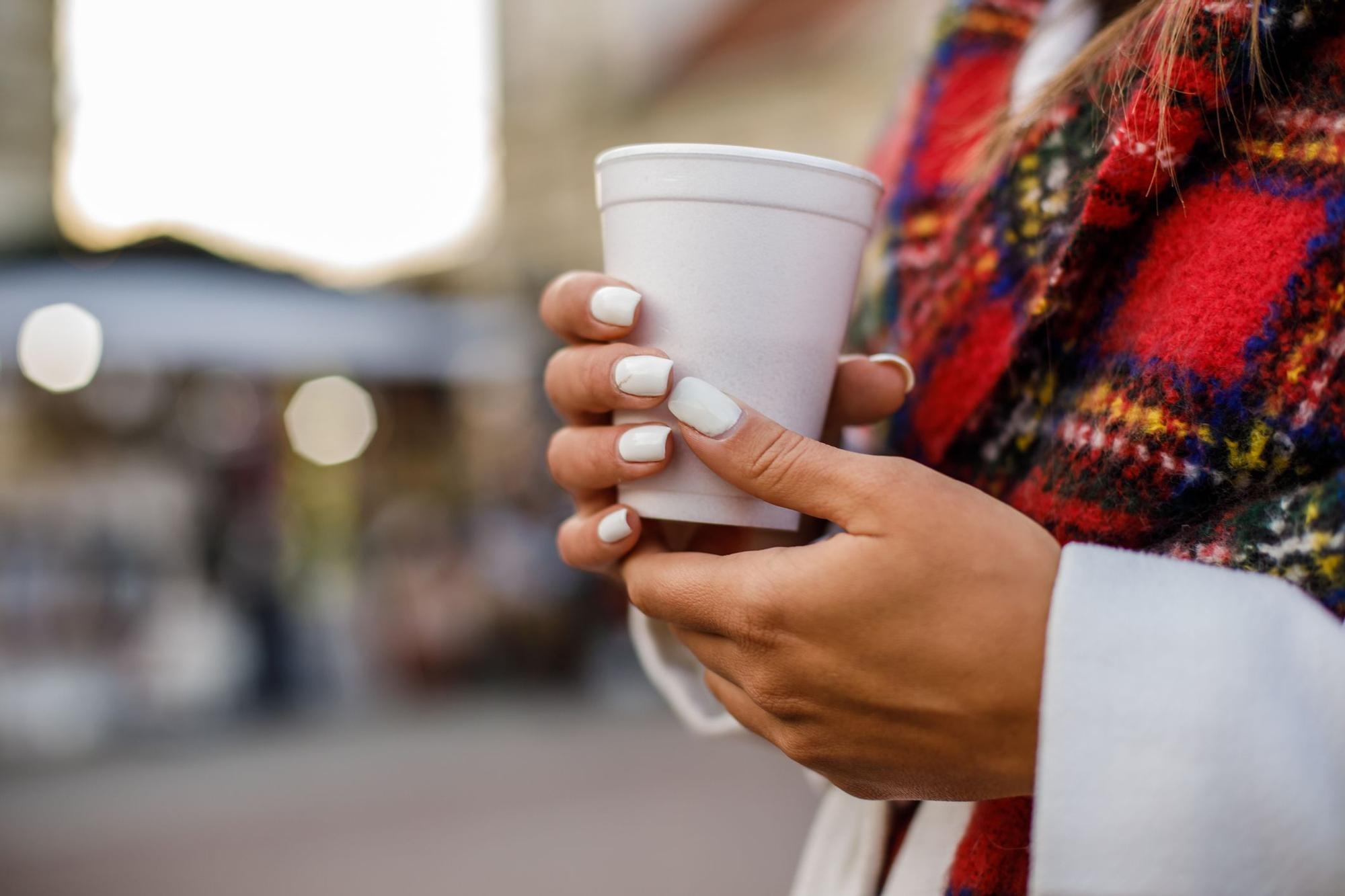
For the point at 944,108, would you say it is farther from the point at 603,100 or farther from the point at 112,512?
the point at 603,100

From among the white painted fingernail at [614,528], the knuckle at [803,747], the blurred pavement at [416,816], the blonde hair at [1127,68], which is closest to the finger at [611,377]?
the white painted fingernail at [614,528]

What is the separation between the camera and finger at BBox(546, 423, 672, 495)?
0.90 meters

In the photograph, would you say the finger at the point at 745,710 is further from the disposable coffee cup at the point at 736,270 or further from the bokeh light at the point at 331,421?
the bokeh light at the point at 331,421

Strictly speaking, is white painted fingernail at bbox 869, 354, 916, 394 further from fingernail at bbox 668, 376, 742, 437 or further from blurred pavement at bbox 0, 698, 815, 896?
blurred pavement at bbox 0, 698, 815, 896

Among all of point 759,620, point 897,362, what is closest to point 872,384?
point 897,362

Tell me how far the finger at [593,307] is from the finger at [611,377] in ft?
0.05

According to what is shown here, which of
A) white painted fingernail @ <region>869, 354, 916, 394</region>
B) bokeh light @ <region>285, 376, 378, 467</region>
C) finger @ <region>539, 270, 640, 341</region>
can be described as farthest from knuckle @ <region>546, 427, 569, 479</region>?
bokeh light @ <region>285, 376, 378, 467</region>

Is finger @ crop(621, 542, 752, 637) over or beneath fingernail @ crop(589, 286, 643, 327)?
beneath

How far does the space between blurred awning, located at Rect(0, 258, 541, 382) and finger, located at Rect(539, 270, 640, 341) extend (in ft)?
18.8

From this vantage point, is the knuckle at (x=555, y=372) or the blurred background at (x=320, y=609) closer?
the knuckle at (x=555, y=372)

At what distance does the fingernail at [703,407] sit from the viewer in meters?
0.84

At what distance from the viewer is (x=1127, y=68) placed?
3.01ft

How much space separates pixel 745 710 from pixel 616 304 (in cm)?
38

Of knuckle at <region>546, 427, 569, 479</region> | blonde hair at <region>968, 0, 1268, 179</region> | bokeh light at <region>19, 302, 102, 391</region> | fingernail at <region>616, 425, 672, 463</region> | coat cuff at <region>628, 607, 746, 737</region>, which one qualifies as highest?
blonde hair at <region>968, 0, 1268, 179</region>
